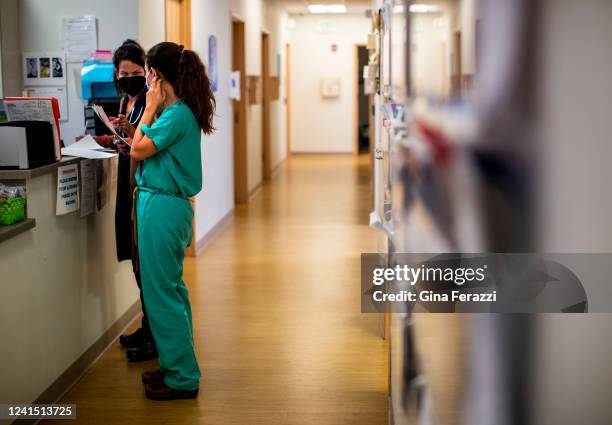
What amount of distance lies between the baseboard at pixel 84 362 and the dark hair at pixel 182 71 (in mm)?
1290

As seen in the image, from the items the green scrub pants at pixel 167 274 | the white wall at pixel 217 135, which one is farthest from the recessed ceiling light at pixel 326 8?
the green scrub pants at pixel 167 274

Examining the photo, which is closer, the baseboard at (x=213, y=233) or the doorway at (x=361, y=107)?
the baseboard at (x=213, y=233)

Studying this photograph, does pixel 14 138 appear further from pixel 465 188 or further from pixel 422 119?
pixel 465 188

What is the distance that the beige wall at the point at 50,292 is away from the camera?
→ 2871 millimetres

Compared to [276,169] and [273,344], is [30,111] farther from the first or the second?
[276,169]

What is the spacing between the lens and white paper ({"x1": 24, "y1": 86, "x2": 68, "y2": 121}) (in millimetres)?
4789

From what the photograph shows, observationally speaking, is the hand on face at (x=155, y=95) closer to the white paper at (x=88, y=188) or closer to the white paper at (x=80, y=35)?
the white paper at (x=88, y=188)

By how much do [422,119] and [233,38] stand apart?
881 cm

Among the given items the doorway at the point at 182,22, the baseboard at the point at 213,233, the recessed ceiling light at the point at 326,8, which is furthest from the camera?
the recessed ceiling light at the point at 326,8

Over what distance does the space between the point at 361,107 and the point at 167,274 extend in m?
14.8

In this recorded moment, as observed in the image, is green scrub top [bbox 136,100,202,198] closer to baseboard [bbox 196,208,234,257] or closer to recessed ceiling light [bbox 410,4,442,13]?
recessed ceiling light [bbox 410,4,442,13]

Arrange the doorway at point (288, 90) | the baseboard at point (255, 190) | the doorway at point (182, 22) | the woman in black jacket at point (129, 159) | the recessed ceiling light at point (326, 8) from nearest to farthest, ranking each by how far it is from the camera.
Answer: the woman in black jacket at point (129, 159)
the doorway at point (182, 22)
the baseboard at point (255, 190)
the recessed ceiling light at point (326, 8)
the doorway at point (288, 90)

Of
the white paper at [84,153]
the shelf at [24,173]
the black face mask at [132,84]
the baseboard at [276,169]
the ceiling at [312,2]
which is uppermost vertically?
the ceiling at [312,2]

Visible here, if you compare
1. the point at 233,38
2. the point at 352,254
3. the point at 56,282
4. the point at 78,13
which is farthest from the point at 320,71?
the point at 56,282
